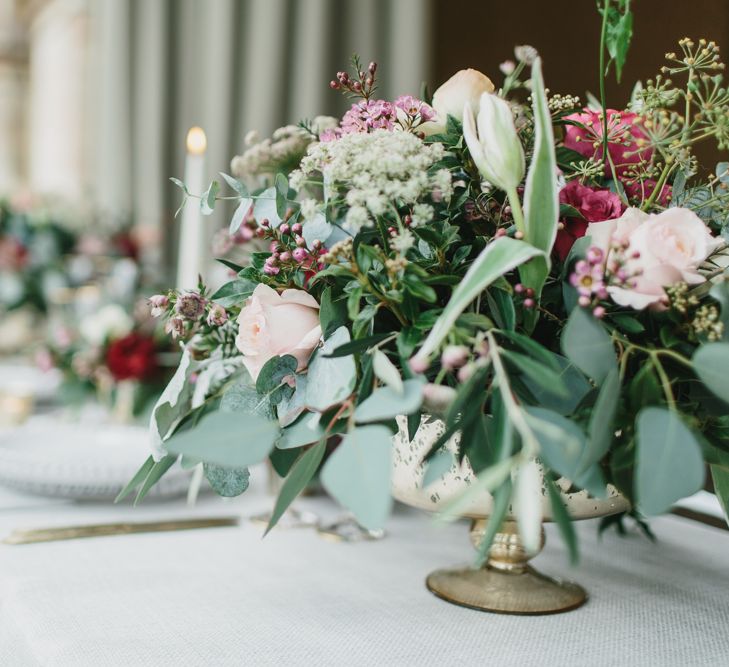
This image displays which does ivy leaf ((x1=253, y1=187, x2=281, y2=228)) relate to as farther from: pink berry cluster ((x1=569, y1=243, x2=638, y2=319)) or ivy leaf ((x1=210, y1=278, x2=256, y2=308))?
pink berry cluster ((x1=569, y1=243, x2=638, y2=319))

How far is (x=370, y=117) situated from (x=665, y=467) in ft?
0.91

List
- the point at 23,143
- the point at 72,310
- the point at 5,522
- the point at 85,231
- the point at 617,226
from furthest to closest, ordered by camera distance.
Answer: the point at 23,143 < the point at 85,231 < the point at 72,310 < the point at 5,522 < the point at 617,226

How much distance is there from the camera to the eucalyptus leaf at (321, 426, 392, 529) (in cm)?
35

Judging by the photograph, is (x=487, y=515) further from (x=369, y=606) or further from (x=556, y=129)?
(x=556, y=129)

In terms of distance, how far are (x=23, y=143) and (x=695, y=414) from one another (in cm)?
287

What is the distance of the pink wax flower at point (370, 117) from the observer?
0.52m

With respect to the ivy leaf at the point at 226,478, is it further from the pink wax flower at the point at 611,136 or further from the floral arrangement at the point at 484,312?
the pink wax flower at the point at 611,136

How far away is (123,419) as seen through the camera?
1227 mm

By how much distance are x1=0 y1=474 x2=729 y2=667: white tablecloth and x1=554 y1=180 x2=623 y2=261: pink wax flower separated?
0.24m

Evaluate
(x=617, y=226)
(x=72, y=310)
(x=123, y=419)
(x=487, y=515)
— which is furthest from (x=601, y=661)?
(x=72, y=310)

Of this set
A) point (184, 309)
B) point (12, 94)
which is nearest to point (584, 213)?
point (184, 309)

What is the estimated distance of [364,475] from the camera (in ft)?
1.17

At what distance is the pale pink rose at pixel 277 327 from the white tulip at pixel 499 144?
0.14 meters

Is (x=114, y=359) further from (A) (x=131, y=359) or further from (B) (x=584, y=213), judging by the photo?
(B) (x=584, y=213)
